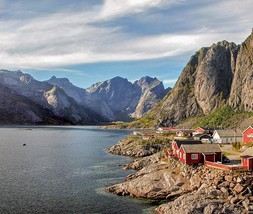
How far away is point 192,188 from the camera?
64.0m

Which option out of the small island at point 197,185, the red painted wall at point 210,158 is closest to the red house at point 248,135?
the small island at point 197,185

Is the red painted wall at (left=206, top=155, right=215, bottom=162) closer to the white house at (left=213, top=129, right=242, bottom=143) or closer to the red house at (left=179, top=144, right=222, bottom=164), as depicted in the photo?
the red house at (left=179, top=144, right=222, bottom=164)

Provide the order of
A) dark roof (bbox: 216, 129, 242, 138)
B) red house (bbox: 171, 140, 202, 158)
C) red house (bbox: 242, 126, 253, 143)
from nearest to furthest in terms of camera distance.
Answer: red house (bbox: 171, 140, 202, 158) < red house (bbox: 242, 126, 253, 143) < dark roof (bbox: 216, 129, 242, 138)

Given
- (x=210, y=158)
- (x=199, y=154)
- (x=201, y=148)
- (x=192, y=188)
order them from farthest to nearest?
(x=201, y=148) < (x=199, y=154) < (x=210, y=158) < (x=192, y=188)

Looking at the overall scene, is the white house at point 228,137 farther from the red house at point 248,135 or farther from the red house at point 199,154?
the red house at point 199,154

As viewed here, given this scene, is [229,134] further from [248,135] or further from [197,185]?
[197,185]

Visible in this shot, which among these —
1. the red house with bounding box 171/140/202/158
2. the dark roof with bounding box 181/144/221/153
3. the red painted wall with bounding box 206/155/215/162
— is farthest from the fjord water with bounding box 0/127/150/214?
the red painted wall with bounding box 206/155/215/162

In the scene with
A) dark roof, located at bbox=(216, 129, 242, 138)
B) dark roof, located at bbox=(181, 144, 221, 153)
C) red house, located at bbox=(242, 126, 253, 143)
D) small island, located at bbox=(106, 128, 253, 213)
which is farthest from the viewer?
dark roof, located at bbox=(216, 129, 242, 138)

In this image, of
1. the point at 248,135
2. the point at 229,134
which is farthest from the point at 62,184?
the point at 229,134

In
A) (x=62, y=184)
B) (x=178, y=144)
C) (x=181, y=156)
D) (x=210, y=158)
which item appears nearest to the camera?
(x=210, y=158)

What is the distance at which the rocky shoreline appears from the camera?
5382cm

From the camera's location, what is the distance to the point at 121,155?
134m

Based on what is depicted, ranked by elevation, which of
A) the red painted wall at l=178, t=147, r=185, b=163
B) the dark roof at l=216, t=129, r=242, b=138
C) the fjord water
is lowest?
the fjord water

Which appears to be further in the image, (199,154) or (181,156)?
(181,156)
